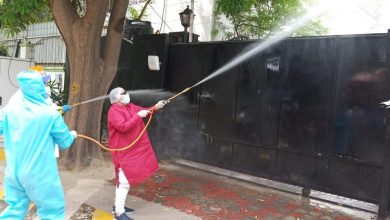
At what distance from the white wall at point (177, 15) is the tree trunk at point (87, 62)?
Answer: 5.68 m

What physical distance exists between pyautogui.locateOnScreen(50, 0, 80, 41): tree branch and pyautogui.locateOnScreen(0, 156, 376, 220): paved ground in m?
2.58

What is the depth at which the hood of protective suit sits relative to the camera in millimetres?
3811

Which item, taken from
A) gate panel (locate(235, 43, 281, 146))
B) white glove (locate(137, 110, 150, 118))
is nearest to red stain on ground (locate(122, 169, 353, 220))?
gate panel (locate(235, 43, 281, 146))

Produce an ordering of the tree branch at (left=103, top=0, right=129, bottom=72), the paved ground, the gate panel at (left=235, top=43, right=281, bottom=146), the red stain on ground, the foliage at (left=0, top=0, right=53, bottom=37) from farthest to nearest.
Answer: the tree branch at (left=103, top=0, right=129, bottom=72) → the foliage at (left=0, top=0, right=53, bottom=37) → the gate panel at (left=235, top=43, right=281, bottom=146) → the red stain on ground → the paved ground

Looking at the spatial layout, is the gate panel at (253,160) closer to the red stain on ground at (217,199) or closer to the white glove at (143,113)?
the red stain on ground at (217,199)

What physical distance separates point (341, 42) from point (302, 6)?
7.24 metres

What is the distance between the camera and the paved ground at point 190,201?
553 cm

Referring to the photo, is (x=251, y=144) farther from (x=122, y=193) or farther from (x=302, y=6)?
(x=302, y=6)

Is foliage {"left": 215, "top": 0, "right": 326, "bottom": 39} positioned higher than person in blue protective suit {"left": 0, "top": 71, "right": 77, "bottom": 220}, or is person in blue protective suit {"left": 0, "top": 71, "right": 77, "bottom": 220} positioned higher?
foliage {"left": 215, "top": 0, "right": 326, "bottom": 39}

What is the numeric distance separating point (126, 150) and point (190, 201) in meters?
1.51

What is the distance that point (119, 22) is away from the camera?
7.87 metres

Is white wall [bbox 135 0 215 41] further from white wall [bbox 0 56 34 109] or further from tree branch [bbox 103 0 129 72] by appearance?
tree branch [bbox 103 0 129 72]

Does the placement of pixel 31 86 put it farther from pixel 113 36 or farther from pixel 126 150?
pixel 113 36

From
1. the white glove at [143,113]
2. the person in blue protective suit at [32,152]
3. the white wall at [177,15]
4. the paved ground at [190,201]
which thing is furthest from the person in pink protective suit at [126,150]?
the white wall at [177,15]
